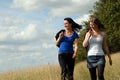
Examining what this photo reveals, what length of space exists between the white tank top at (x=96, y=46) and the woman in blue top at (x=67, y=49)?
2.74 feet

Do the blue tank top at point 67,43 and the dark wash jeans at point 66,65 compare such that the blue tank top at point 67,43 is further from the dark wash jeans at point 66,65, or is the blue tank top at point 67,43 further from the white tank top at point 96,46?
the white tank top at point 96,46

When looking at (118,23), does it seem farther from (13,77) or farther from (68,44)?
(68,44)

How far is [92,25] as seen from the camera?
9883mm

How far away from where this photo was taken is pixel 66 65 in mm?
10828

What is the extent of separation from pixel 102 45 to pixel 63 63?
1274 millimetres

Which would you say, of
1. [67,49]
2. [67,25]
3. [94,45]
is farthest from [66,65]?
[94,45]

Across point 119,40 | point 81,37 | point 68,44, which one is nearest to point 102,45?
point 68,44

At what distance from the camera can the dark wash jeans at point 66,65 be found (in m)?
10.7

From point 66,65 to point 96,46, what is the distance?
4.19ft

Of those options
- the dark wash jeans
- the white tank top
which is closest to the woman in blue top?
the dark wash jeans

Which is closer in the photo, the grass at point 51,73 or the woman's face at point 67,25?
the woman's face at point 67,25

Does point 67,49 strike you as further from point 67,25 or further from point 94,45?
point 94,45

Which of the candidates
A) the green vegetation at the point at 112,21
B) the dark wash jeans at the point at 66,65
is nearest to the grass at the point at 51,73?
the dark wash jeans at the point at 66,65

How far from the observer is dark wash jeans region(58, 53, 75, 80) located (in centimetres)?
1073
